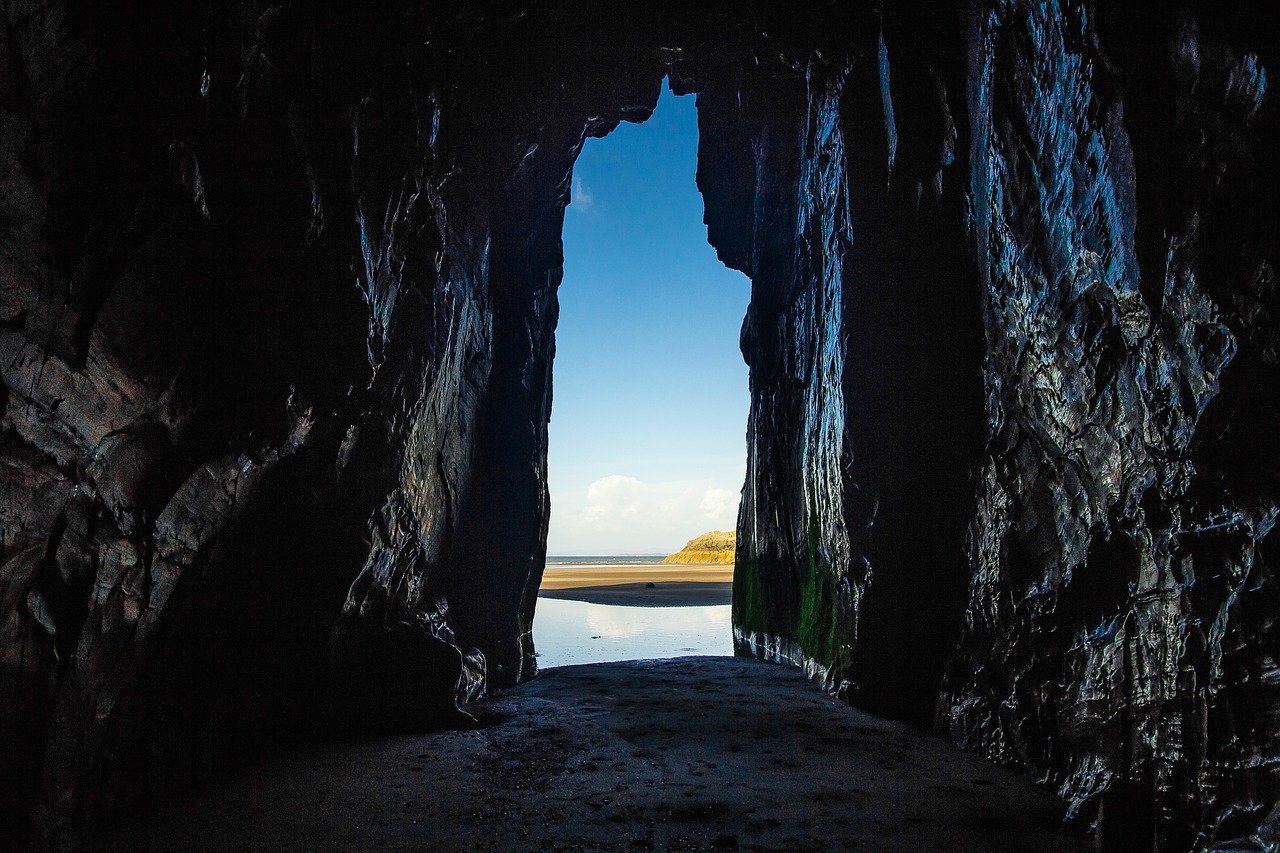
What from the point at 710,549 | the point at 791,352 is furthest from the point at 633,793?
the point at 710,549

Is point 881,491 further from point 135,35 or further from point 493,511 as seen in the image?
point 135,35

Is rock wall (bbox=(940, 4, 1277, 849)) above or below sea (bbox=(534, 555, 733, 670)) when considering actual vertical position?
above

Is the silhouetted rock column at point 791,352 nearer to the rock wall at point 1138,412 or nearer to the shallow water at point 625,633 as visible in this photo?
the shallow water at point 625,633

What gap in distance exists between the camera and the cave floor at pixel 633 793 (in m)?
4.21

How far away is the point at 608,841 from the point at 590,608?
20889 mm

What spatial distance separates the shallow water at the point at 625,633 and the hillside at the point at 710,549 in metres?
44.3

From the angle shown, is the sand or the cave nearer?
the cave

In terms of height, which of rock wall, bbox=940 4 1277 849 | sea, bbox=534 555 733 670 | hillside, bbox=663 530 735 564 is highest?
rock wall, bbox=940 4 1277 849

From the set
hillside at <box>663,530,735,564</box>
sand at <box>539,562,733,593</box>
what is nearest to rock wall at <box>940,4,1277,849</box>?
sand at <box>539,562,733,593</box>

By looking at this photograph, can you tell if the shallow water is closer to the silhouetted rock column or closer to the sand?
the silhouetted rock column

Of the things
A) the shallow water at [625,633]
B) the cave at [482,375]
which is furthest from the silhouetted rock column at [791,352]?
the shallow water at [625,633]

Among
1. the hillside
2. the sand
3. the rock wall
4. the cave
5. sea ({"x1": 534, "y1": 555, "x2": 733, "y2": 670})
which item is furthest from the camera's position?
the hillside

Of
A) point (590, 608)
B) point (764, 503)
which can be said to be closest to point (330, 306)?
point (764, 503)

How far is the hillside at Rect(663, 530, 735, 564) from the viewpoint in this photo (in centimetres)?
7156
